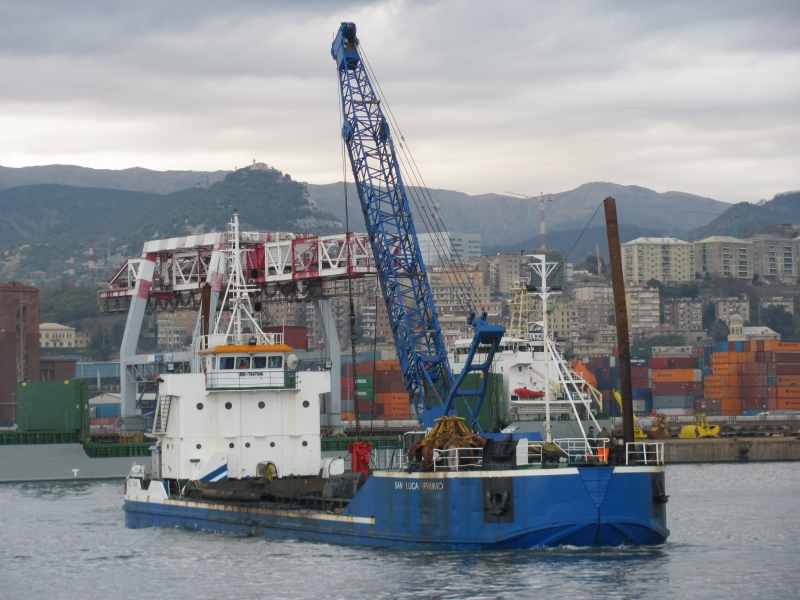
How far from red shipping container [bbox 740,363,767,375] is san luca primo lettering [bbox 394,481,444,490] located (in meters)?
107

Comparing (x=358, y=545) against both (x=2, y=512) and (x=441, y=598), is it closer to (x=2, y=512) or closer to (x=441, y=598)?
(x=441, y=598)

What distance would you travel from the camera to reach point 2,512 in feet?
179

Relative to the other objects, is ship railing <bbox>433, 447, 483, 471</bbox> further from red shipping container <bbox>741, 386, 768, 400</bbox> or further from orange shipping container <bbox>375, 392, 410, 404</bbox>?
red shipping container <bbox>741, 386, 768, 400</bbox>

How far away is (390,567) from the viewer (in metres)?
31.9

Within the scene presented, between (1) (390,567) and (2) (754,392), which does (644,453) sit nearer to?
(1) (390,567)

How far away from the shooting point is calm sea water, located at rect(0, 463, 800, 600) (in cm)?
2933

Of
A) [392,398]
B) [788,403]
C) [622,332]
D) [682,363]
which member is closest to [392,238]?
[622,332]

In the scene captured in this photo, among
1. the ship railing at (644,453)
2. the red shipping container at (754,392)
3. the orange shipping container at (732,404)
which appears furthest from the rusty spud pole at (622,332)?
the orange shipping container at (732,404)

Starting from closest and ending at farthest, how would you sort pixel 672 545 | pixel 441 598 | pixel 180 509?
pixel 441 598
pixel 672 545
pixel 180 509

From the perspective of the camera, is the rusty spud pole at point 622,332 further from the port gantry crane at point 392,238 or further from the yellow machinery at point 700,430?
the yellow machinery at point 700,430

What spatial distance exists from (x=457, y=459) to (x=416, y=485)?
4.81 feet

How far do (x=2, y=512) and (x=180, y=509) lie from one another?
1538cm

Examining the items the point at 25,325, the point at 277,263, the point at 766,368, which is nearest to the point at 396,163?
the point at 277,263

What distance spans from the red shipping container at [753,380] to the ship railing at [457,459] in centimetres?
10558
